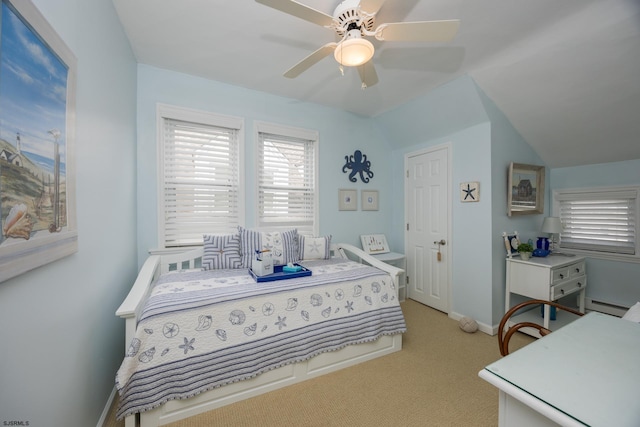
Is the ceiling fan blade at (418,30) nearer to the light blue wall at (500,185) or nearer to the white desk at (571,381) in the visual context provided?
the light blue wall at (500,185)

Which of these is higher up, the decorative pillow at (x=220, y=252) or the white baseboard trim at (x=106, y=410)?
the decorative pillow at (x=220, y=252)

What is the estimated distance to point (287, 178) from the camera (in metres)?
3.07

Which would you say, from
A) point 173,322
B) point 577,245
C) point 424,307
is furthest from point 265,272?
point 577,245

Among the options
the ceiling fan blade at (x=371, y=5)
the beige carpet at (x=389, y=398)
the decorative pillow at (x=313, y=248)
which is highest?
the ceiling fan blade at (x=371, y=5)

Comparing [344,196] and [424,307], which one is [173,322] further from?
[424,307]

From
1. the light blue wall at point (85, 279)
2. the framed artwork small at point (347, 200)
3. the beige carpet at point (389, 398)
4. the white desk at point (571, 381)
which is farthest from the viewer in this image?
the framed artwork small at point (347, 200)

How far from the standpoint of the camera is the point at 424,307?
3.33m

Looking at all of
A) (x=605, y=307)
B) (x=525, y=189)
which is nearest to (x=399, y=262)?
(x=525, y=189)

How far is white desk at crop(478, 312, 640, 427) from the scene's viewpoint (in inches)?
24.3

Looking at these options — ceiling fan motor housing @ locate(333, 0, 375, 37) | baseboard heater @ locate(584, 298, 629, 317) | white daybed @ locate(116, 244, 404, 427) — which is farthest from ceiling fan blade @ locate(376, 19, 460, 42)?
baseboard heater @ locate(584, 298, 629, 317)

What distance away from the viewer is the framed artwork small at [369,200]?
3566mm

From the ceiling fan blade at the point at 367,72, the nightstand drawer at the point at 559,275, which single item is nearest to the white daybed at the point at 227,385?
the nightstand drawer at the point at 559,275

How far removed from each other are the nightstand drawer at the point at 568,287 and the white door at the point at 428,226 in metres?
0.97

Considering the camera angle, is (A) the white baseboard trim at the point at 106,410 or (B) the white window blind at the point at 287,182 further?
(B) the white window blind at the point at 287,182
